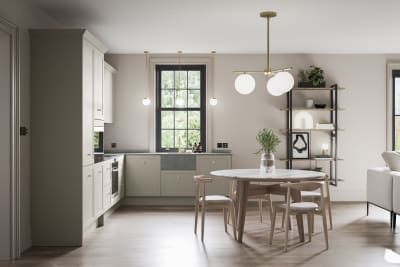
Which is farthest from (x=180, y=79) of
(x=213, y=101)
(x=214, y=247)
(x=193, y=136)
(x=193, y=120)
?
(x=214, y=247)

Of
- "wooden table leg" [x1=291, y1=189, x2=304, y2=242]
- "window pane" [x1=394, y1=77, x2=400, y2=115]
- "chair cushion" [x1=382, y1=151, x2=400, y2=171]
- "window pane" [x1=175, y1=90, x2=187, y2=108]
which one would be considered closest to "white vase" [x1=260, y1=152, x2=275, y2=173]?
"wooden table leg" [x1=291, y1=189, x2=304, y2=242]

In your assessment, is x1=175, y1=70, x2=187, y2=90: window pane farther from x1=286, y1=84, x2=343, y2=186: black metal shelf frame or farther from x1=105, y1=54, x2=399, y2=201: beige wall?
x1=286, y1=84, x2=343, y2=186: black metal shelf frame

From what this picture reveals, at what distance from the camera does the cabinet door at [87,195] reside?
5.08 m

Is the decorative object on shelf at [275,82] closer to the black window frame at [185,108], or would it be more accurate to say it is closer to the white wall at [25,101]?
the white wall at [25,101]

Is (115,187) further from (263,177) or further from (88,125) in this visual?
(263,177)

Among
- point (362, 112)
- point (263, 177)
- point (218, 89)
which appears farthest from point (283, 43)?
point (263, 177)

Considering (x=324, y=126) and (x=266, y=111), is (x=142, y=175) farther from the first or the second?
(x=324, y=126)

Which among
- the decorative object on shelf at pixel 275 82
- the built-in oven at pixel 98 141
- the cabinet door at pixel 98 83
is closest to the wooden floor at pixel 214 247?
the built-in oven at pixel 98 141

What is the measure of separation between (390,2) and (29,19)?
Result: 3794 mm

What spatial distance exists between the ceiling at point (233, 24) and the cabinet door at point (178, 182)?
2.00 metres

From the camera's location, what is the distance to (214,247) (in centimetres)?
494

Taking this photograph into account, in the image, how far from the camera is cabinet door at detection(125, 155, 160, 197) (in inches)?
303

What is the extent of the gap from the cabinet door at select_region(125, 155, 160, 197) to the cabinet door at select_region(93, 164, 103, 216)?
5.76ft

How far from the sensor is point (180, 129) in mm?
8188
